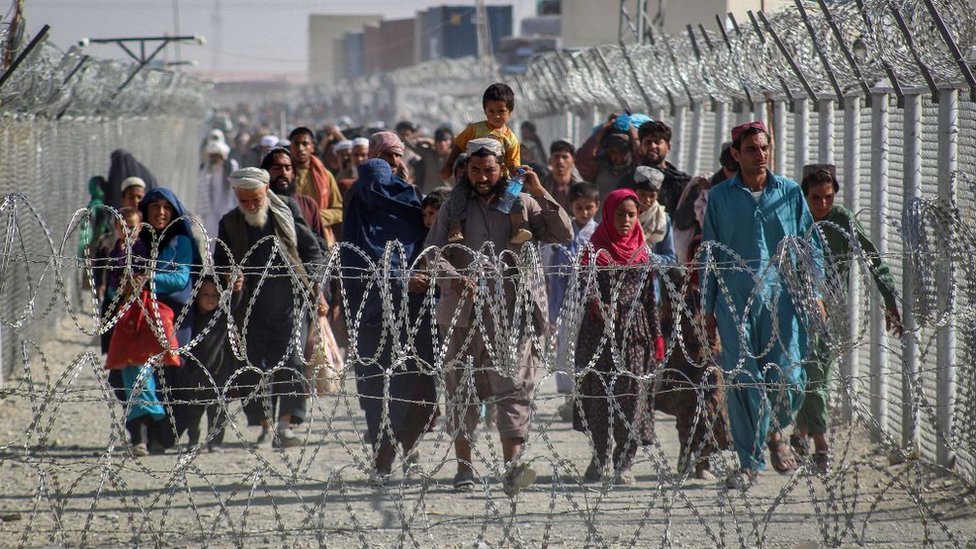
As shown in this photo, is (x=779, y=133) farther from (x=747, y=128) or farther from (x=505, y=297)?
→ (x=505, y=297)

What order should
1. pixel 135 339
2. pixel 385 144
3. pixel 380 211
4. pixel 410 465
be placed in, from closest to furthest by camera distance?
pixel 410 465 → pixel 380 211 → pixel 135 339 → pixel 385 144

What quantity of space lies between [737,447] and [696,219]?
1.34 meters

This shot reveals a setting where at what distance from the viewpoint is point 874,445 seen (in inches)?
282

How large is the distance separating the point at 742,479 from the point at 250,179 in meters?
2.79

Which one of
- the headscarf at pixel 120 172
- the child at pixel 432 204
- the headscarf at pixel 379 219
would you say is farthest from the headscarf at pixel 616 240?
the headscarf at pixel 120 172

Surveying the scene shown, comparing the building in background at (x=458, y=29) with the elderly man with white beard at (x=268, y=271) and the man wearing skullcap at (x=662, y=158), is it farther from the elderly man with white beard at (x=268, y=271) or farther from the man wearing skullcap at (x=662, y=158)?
the elderly man with white beard at (x=268, y=271)

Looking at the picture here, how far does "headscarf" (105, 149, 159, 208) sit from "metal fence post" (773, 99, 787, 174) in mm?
4654

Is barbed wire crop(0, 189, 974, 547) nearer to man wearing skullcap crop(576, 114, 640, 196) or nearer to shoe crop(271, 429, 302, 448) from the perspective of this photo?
shoe crop(271, 429, 302, 448)

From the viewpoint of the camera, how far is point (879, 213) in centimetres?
706

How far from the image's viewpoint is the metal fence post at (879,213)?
7012 millimetres

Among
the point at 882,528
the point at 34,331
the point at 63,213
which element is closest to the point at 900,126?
the point at 882,528

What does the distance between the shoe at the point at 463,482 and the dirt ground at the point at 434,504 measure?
92mm

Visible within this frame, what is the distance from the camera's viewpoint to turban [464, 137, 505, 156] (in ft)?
19.2

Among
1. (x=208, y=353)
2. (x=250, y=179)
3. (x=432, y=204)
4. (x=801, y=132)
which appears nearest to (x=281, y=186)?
(x=250, y=179)
